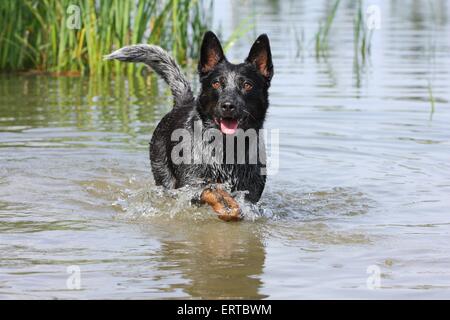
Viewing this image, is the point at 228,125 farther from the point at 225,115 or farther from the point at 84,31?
the point at 84,31

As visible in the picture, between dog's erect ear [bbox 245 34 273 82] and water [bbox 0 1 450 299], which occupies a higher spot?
dog's erect ear [bbox 245 34 273 82]

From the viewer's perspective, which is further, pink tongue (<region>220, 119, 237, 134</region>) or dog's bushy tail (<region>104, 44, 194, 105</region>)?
dog's bushy tail (<region>104, 44, 194, 105</region>)

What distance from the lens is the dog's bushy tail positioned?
6996mm

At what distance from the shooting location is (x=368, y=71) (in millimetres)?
12320

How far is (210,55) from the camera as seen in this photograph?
6199 mm

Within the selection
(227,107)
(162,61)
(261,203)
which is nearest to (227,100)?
(227,107)

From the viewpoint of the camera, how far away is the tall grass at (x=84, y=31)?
10.8 m

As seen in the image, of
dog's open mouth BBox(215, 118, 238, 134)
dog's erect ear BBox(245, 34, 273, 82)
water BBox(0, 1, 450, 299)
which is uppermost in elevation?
dog's erect ear BBox(245, 34, 273, 82)

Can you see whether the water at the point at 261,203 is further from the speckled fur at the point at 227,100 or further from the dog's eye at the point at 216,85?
the dog's eye at the point at 216,85

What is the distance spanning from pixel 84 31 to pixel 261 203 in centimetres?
524

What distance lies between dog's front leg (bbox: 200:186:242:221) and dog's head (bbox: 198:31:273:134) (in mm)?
405

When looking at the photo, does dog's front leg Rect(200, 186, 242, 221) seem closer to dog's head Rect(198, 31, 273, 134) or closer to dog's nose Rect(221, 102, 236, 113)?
→ dog's head Rect(198, 31, 273, 134)

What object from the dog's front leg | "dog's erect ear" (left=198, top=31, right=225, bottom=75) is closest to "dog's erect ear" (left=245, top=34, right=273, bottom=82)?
"dog's erect ear" (left=198, top=31, right=225, bottom=75)
